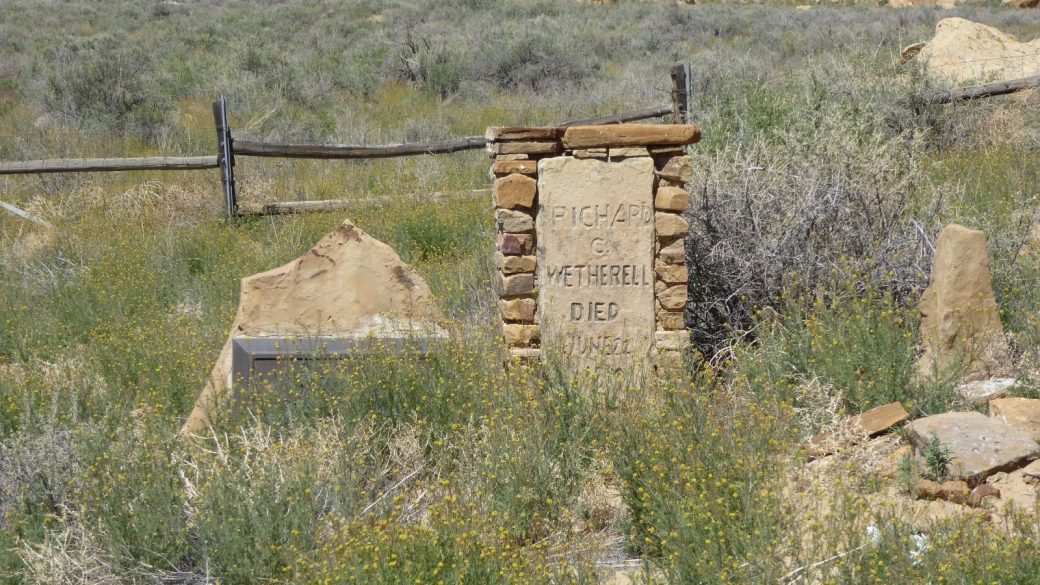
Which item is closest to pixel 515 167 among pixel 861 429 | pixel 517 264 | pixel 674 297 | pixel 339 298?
pixel 517 264

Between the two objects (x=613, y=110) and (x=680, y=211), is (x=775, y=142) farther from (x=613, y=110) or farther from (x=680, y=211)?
(x=613, y=110)

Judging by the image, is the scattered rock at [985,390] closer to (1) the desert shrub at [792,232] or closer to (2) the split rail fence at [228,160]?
(1) the desert shrub at [792,232]

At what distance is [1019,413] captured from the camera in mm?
4801

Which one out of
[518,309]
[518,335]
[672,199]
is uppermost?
[672,199]

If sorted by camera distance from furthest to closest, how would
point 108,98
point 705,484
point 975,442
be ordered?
point 108,98 < point 975,442 < point 705,484

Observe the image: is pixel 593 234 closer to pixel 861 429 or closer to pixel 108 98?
pixel 861 429

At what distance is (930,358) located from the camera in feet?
18.2

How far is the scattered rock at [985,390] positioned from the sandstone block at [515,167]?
2655 mm

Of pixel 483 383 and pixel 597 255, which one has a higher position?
pixel 597 255

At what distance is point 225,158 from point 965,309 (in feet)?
24.7

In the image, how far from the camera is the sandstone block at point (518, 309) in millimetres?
5945

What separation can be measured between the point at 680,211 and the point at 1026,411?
2156mm

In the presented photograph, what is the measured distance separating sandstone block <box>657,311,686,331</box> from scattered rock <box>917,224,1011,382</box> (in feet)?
4.52

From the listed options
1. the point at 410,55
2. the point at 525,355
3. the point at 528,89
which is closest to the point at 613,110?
→ the point at 528,89
